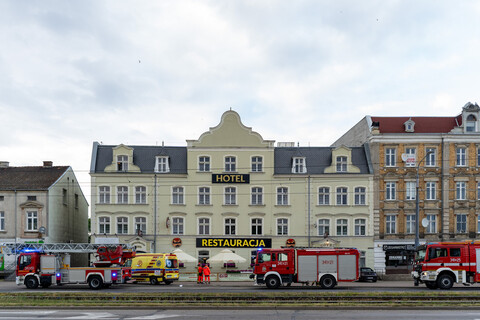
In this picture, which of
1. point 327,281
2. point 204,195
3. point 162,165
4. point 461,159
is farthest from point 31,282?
point 461,159

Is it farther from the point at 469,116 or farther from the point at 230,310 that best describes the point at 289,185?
the point at 230,310

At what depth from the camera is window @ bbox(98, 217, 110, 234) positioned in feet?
161

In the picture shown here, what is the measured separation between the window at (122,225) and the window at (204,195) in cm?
704

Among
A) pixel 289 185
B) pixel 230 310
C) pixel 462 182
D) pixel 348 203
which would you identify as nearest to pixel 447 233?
pixel 462 182

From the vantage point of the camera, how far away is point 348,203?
49.8 meters

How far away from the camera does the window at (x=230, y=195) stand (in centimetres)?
5016

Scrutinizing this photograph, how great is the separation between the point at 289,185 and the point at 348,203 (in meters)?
5.71

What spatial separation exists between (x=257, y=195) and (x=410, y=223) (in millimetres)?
14405

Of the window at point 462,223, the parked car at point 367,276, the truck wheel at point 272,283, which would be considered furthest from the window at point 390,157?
the truck wheel at point 272,283

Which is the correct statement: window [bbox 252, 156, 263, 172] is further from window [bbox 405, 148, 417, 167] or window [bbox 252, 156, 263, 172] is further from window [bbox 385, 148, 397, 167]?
window [bbox 405, 148, 417, 167]

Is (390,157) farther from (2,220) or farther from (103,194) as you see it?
(2,220)

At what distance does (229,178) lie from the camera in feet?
164

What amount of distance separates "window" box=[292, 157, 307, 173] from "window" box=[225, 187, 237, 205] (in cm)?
593

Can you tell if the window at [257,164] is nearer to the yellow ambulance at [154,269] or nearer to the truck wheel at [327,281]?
the yellow ambulance at [154,269]
